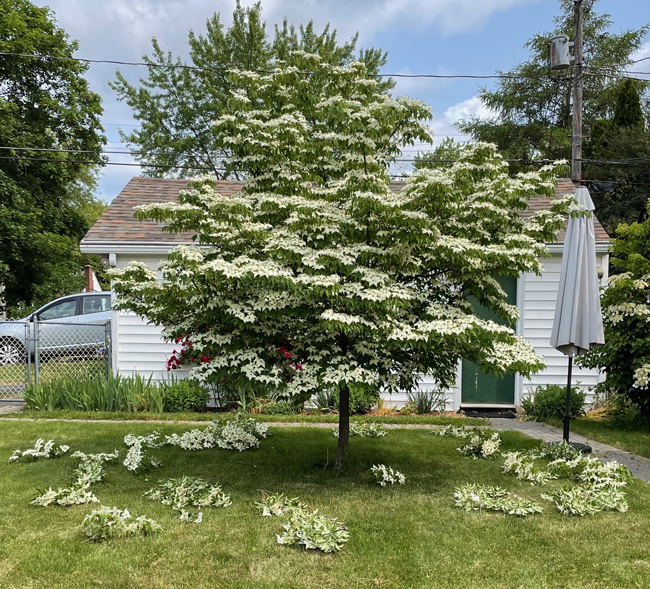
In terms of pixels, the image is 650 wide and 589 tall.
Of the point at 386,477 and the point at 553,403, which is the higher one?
the point at 386,477

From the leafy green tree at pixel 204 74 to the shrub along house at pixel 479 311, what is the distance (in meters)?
12.4

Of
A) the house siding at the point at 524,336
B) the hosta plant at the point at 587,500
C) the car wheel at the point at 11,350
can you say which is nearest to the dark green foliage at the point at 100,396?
the house siding at the point at 524,336

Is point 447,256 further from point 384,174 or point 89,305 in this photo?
point 89,305

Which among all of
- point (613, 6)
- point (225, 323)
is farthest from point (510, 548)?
point (613, 6)

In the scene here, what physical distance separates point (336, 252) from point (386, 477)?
224 cm

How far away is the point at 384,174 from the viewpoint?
469 centimetres

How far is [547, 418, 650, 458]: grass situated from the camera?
6.42m

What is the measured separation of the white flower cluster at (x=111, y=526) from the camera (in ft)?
11.7

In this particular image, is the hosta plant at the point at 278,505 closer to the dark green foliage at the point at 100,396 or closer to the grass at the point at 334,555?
the grass at the point at 334,555

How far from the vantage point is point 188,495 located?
427 centimetres

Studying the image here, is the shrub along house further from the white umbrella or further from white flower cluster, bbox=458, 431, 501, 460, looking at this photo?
the white umbrella

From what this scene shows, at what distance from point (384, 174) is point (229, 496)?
324cm

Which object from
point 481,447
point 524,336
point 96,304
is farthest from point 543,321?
point 96,304

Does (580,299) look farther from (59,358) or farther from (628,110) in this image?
(628,110)
